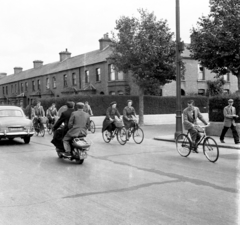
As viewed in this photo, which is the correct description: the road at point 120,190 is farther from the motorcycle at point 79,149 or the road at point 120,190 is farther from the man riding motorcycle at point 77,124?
the man riding motorcycle at point 77,124

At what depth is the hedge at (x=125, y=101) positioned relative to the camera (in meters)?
29.9

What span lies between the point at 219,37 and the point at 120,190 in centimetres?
1462

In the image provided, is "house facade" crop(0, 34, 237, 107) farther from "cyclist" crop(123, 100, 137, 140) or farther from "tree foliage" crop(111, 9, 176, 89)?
"cyclist" crop(123, 100, 137, 140)

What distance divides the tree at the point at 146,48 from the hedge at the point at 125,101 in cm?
625

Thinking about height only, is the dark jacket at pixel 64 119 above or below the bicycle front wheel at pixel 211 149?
above

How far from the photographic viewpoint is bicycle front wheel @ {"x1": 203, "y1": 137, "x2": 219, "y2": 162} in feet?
29.4

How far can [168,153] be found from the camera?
35.8ft

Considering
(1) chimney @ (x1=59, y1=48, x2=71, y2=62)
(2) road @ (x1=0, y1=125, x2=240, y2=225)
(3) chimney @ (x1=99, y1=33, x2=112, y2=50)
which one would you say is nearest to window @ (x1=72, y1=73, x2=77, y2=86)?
(3) chimney @ (x1=99, y1=33, x2=112, y2=50)

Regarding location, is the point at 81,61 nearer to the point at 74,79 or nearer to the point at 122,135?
the point at 74,79

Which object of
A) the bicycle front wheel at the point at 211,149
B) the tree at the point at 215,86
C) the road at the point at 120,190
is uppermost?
the tree at the point at 215,86

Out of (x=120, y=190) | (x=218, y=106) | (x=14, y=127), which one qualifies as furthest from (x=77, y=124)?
(x=218, y=106)

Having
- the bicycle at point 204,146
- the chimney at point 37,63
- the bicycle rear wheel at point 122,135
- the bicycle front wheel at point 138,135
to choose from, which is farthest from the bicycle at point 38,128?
the chimney at point 37,63

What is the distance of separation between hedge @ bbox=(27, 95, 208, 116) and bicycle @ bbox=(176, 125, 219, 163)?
20111 mm

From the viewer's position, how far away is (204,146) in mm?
9258
